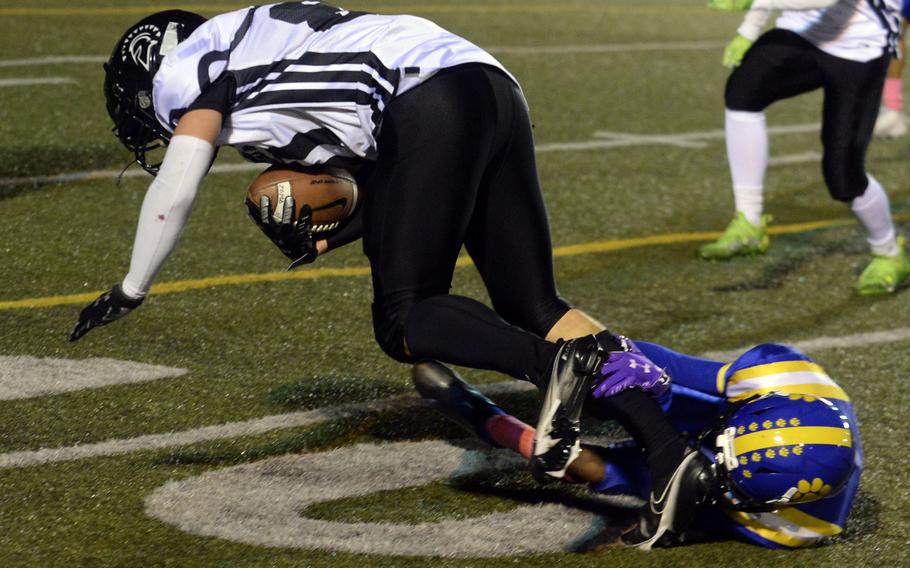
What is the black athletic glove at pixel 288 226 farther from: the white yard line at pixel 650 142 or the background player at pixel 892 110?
the background player at pixel 892 110

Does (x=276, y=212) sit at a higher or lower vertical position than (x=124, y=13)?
higher

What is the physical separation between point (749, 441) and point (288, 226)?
126 cm

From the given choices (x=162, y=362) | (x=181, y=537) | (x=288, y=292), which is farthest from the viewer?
(x=288, y=292)

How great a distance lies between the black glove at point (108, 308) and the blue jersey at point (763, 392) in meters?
1.36

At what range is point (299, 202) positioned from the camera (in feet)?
11.8

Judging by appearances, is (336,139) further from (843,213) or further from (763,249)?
(843,213)

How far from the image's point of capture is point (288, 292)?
211 inches

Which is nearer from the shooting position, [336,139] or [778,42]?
[336,139]

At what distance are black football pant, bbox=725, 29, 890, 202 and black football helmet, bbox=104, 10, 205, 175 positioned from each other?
3.06m

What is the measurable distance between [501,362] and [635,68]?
7.26m

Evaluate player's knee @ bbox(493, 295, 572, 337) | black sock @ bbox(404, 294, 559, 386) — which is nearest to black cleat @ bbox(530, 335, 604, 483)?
black sock @ bbox(404, 294, 559, 386)

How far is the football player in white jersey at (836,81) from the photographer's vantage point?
18.7 ft

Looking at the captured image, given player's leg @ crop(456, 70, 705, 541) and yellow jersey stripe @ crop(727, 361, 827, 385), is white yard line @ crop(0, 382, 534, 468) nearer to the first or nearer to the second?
player's leg @ crop(456, 70, 705, 541)

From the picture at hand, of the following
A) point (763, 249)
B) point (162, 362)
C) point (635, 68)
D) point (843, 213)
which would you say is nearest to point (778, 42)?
point (763, 249)
